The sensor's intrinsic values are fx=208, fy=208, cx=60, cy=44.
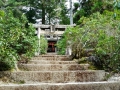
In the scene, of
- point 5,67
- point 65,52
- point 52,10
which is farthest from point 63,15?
point 5,67

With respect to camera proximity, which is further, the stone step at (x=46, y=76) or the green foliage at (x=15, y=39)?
the green foliage at (x=15, y=39)

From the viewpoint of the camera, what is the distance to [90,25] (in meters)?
7.39

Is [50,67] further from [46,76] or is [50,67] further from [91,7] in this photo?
[91,7]

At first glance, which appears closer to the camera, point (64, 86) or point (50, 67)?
point (64, 86)

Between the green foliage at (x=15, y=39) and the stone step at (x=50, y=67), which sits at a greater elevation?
the green foliage at (x=15, y=39)

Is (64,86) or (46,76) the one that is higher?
(64,86)

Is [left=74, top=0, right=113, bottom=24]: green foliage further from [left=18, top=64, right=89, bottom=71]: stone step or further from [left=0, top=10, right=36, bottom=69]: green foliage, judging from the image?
[left=18, top=64, right=89, bottom=71]: stone step

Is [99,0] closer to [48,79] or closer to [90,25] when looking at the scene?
[90,25]

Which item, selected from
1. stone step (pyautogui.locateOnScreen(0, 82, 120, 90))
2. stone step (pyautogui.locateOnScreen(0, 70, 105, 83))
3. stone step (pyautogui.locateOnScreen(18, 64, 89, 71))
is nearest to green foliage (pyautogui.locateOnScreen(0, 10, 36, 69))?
stone step (pyautogui.locateOnScreen(0, 70, 105, 83))

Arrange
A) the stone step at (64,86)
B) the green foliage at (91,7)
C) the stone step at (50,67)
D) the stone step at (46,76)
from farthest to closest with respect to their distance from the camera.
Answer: the green foliage at (91,7) < the stone step at (50,67) < the stone step at (46,76) < the stone step at (64,86)

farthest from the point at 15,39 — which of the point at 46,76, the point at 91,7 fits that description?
the point at 91,7

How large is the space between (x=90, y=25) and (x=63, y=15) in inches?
481

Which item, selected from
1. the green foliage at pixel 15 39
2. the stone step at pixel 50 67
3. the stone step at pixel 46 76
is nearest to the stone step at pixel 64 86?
the stone step at pixel 46 76

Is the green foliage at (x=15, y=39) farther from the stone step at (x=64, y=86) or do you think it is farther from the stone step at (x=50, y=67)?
the stone step at (x=64, y=86)
